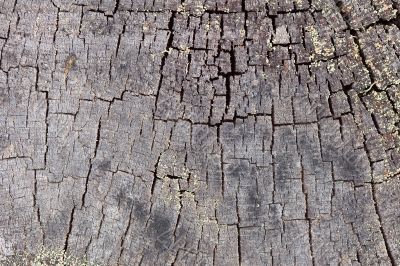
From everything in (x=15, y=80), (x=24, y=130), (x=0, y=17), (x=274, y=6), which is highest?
(x=274, y=6)

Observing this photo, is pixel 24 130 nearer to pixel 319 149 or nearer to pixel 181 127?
pixel 181 127

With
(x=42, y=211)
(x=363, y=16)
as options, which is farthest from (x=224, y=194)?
(x=363, y=16)

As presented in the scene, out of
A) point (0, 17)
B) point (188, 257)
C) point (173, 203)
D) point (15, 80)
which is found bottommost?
point (188, 257)

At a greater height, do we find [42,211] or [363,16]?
[363,16]

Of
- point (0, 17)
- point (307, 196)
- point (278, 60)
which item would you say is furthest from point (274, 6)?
point (0, 17)

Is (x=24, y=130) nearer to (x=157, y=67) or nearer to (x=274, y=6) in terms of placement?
(x=157, y=67)

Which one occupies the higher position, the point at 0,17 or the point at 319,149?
the point at 0,17
